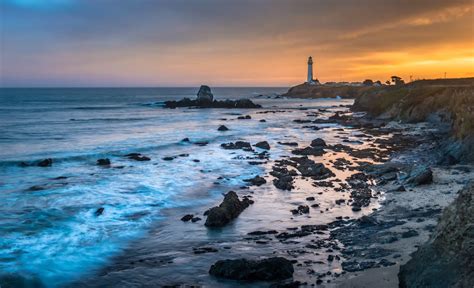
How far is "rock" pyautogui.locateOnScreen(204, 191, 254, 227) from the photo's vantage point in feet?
58.5

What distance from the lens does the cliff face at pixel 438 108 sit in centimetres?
2820

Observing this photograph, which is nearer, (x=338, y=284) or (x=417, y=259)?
(x=417, y=259)

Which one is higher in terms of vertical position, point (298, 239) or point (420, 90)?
point (420, 90)

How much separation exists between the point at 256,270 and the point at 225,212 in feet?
20.2

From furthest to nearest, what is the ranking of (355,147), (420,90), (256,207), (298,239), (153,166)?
(420,90) < (355,147) < (153,166) < (256,207) < (298,239)

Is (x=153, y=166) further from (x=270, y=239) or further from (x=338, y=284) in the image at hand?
Result: (x=338, y=284)

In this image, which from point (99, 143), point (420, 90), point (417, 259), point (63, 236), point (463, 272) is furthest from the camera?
point (420, 90)

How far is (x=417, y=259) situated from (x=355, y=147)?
3039cm

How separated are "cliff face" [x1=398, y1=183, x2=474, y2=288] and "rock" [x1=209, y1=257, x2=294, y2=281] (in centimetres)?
381

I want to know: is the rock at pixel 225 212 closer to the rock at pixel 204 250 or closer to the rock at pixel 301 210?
the rock at pixel 301 210

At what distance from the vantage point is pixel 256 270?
40.2ft

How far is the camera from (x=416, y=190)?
21156mm

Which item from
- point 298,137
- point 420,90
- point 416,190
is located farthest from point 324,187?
point 420,90

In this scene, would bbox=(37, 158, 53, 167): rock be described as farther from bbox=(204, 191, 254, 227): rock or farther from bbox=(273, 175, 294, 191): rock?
bbox=(204, 191, 254, 227): rock
